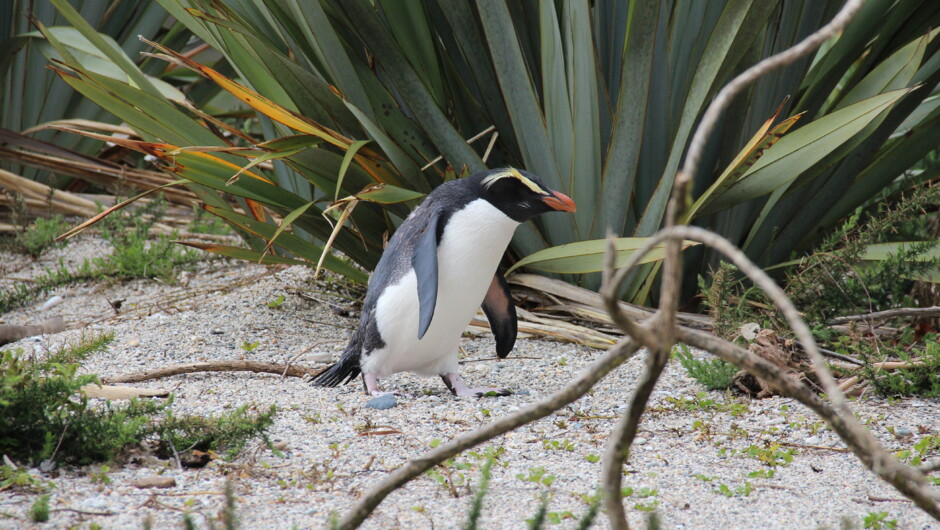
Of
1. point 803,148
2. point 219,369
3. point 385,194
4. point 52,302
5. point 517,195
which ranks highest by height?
point 803,148

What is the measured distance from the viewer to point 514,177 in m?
2.25

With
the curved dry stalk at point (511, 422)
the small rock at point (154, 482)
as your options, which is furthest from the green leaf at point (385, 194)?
the curved dry stalk at point (511, 422)

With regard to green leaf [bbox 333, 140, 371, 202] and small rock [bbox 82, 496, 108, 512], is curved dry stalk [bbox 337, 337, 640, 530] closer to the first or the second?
small rock [bbox 82, 496, 108, 512]

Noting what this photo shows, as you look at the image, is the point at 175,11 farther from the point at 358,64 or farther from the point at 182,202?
the point at 182,202

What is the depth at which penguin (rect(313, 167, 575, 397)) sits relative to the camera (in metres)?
2.25

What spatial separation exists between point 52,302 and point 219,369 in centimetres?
147

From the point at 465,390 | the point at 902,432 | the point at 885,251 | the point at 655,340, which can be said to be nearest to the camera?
the point at 655,340

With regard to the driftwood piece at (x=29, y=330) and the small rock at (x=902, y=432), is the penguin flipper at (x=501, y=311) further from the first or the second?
the driftwood piece at (x=29, y=330)

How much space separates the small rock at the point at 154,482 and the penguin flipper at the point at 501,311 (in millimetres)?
1142

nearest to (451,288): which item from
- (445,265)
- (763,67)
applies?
(445,265)

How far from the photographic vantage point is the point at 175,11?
9.96 feet

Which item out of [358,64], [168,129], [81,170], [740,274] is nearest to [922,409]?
[740,274]

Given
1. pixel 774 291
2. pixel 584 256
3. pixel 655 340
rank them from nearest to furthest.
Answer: pixel 774 291 → pixel 655 340 → pixel 584 256

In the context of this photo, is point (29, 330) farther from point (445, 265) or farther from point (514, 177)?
point (514, 177)
